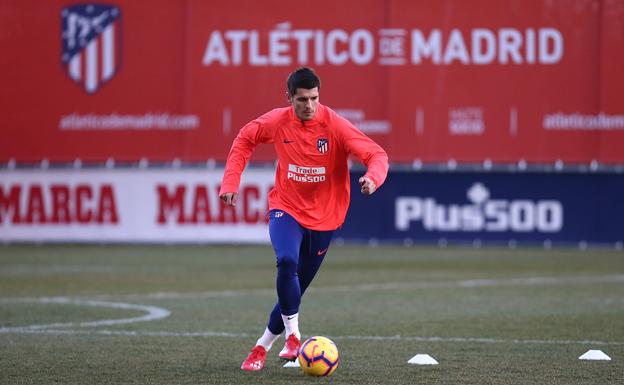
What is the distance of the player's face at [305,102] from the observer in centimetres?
899

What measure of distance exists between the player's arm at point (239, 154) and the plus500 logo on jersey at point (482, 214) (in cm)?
1488

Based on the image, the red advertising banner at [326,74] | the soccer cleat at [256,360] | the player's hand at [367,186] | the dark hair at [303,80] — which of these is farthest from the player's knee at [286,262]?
the red advertising banner at [326,74]

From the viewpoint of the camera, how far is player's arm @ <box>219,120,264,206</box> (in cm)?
909

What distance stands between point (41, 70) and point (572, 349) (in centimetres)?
1729

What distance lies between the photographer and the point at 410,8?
24.7 meters

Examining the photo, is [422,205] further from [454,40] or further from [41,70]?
[41,70]

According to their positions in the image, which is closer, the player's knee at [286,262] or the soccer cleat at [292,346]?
the player's knee at [286,262]

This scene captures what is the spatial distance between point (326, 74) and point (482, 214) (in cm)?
382

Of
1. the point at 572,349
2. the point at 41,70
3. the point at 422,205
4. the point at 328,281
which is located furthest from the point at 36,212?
the point at 572,349

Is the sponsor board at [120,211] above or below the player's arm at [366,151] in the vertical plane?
below

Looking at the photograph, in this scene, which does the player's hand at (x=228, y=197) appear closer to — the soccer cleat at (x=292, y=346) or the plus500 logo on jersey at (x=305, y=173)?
the plus500 logo on jersey at (x=305, y=173)

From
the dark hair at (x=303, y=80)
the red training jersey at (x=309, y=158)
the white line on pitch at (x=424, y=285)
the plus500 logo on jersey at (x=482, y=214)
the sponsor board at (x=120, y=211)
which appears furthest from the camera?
the sponsor board at (x=120, y=211)

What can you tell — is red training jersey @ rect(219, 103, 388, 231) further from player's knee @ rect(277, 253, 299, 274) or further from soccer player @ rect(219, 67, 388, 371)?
player's knee @ rect(277, 253, 299, 274)

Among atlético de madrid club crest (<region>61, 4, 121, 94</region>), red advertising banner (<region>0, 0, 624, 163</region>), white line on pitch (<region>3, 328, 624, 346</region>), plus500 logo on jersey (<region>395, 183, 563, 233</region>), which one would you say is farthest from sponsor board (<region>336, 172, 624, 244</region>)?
white line on pitch (<region>3, 328, 624, 346</region>)
